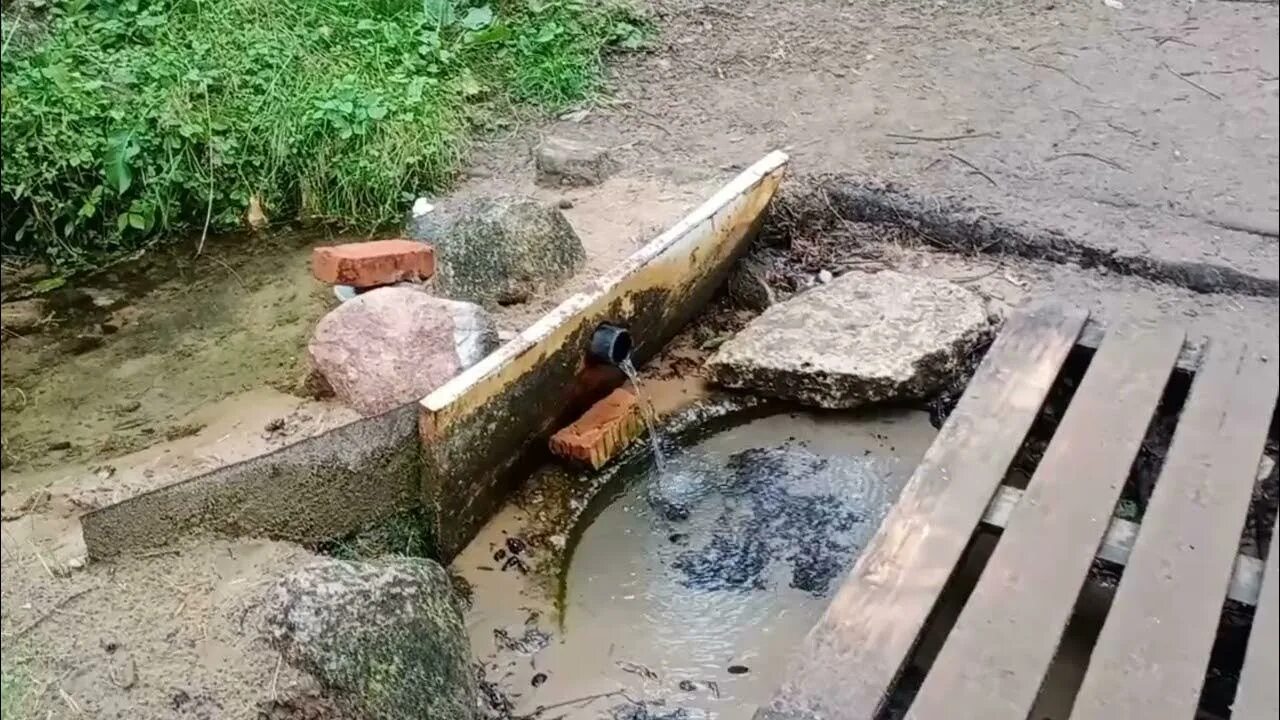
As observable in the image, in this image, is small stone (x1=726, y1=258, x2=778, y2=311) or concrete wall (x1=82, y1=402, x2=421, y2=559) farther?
small stone (x1=726, y1=258, x2=778, y2=311)

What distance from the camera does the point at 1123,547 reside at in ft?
5.37

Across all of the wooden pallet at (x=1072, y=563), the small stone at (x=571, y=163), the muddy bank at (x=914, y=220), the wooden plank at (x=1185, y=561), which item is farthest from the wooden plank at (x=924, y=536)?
the small stone at (x=571, y=163)

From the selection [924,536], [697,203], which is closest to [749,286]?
[697,203]

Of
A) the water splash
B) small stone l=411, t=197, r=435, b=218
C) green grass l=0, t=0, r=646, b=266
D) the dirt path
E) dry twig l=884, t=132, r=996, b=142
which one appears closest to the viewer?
the dirt path

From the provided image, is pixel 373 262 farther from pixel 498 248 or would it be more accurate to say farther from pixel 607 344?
pixel 607 344

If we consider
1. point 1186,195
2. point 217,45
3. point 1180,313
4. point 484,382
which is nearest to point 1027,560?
point 1180,313

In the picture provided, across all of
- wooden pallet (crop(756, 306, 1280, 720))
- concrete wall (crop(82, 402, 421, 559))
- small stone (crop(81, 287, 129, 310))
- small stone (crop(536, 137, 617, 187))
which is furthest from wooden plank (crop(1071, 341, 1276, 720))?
small stone (crop(536, 137, 617, 187))

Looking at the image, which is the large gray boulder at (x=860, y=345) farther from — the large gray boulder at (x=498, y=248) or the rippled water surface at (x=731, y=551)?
the large gray boulder at (x=498, y=248)

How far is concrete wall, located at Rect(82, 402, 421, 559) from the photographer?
169cm

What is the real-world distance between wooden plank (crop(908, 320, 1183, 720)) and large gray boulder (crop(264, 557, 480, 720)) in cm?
65

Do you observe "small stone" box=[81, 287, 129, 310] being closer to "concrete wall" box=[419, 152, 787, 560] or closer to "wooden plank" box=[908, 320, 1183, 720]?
"concrete wall" box=[419, 152, 787, 560]

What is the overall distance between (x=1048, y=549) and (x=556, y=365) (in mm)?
942

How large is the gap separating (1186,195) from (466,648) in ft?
3.90

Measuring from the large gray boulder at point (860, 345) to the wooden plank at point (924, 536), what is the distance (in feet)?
0.99
